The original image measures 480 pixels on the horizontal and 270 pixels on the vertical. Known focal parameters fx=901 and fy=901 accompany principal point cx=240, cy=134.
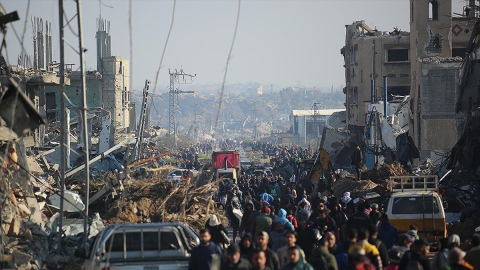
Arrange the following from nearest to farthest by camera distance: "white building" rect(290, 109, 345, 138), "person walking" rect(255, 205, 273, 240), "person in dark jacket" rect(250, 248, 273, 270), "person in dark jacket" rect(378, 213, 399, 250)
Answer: "person in dark jacket" rect(250, 248, 273, 270), "person in dark jacket" rect(378, 213, 399, 250), "person walking" rect(255, 205, 273, 240), "white building" rect(290, 109, 345, 138)

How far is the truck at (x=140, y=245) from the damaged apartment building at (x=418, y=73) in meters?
21.9

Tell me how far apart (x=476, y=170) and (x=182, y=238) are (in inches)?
635

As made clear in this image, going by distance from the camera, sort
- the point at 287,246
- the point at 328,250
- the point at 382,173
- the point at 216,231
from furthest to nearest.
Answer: the point at 382,173 < the point at 216,231 < the point at 328,250 < the point at 287,246

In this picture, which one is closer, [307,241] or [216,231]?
[307,241]

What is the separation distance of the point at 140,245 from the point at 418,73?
94.5 feet

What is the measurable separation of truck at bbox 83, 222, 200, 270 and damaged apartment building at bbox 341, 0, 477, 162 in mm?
21852

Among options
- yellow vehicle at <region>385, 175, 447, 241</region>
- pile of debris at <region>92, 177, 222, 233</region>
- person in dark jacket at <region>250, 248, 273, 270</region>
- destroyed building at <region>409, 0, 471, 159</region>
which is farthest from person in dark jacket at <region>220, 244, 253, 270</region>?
Result: destroyed building at <region>409, 0, 471, 159</region>

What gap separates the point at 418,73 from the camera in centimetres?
3956

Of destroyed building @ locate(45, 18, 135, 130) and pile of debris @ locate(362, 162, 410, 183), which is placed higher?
destroyed building @ locate(45, 18, 135, 130)

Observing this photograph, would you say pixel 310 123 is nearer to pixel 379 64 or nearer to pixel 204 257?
pixel 379 64

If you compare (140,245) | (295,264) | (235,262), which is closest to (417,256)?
(295,264)

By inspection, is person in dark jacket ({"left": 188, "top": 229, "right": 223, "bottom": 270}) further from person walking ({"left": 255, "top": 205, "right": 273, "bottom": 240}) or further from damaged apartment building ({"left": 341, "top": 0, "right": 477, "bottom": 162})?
damaged apartment building ({"left": 341, "top": 0, "right": 477, "bottom": 162})

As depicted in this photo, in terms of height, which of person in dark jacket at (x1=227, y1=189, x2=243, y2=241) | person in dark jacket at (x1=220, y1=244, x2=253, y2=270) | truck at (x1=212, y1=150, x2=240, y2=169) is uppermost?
person in dark jacket at (x1=220, y1=244, x2=253, y2=270)

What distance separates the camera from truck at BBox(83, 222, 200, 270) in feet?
39.4
